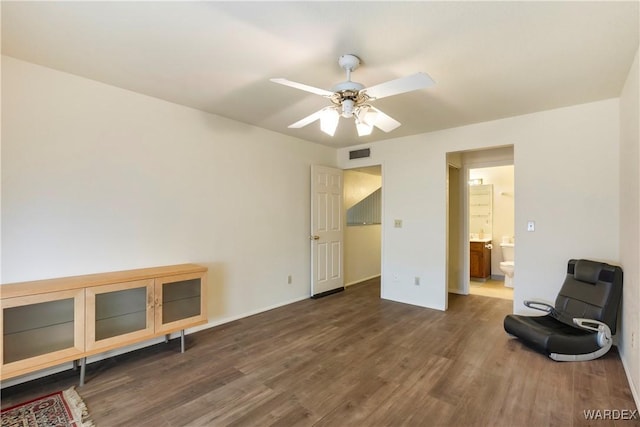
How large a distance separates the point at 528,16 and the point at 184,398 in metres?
3.38

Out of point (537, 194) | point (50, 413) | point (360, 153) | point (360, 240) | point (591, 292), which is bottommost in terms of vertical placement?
point (50, 413)

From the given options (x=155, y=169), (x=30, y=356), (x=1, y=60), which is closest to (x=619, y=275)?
(x=155, y=169)

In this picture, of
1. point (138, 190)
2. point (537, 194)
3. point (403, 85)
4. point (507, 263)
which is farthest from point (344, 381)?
point (507, 263)

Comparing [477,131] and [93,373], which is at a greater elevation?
[477,131]

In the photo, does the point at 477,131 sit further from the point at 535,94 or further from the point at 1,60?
the point at 1,60

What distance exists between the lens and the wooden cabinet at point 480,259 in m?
5.86

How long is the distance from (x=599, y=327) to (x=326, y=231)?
338 centimetres

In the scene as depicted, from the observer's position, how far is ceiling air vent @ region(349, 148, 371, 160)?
4.90 meters

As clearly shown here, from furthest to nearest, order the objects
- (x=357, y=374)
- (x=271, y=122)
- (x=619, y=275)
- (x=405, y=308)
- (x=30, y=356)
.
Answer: (x=405, y=308) < (x=271, y=122) < (x=619, y=275) < (x=357, y=374) < (x=30, y=356)

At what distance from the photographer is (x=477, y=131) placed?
382 cm

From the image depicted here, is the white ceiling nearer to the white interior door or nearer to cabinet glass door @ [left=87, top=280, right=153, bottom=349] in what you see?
cabinet glass door @ [left=87, top=280, right=153, bottom=349]

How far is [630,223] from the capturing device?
7.95 feet

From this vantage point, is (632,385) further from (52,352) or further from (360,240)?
(52,352)

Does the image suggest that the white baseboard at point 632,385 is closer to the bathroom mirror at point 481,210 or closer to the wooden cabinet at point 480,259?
the wooden cabinet at point 480,259
